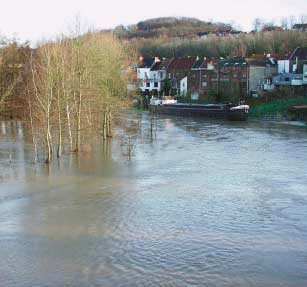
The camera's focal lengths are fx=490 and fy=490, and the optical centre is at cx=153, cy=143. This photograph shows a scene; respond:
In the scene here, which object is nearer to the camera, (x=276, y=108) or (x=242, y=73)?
(x=276, y=108)

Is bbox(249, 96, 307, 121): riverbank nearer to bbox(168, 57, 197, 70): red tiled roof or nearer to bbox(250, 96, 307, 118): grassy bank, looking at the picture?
bbox(250, 96, 307, 118): grassy bank

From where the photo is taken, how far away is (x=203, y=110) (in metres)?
54.0

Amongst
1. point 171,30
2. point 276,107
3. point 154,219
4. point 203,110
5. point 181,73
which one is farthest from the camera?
point 171,30

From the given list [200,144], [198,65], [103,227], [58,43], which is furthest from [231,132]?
[198,65]

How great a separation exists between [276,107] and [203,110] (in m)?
7.87

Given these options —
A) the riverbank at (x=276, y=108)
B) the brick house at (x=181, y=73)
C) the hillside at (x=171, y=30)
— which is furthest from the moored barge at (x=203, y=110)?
the hillside at (x=171, y=30)

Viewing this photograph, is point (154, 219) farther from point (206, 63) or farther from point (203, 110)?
point (206, 63)

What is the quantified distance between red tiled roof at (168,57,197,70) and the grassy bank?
72.4 ft

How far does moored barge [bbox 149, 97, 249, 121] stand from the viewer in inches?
1932

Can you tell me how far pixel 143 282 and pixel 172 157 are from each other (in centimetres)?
1557

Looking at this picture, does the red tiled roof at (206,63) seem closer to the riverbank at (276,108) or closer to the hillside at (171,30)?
the riverbank at (276,108)

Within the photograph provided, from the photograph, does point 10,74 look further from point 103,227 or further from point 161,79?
point 161,79

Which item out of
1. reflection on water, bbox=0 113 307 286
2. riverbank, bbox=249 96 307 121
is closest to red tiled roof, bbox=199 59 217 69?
riverbank, bbox=249 96 307 121

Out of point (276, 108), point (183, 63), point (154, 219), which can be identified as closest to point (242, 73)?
point (276, 108)
